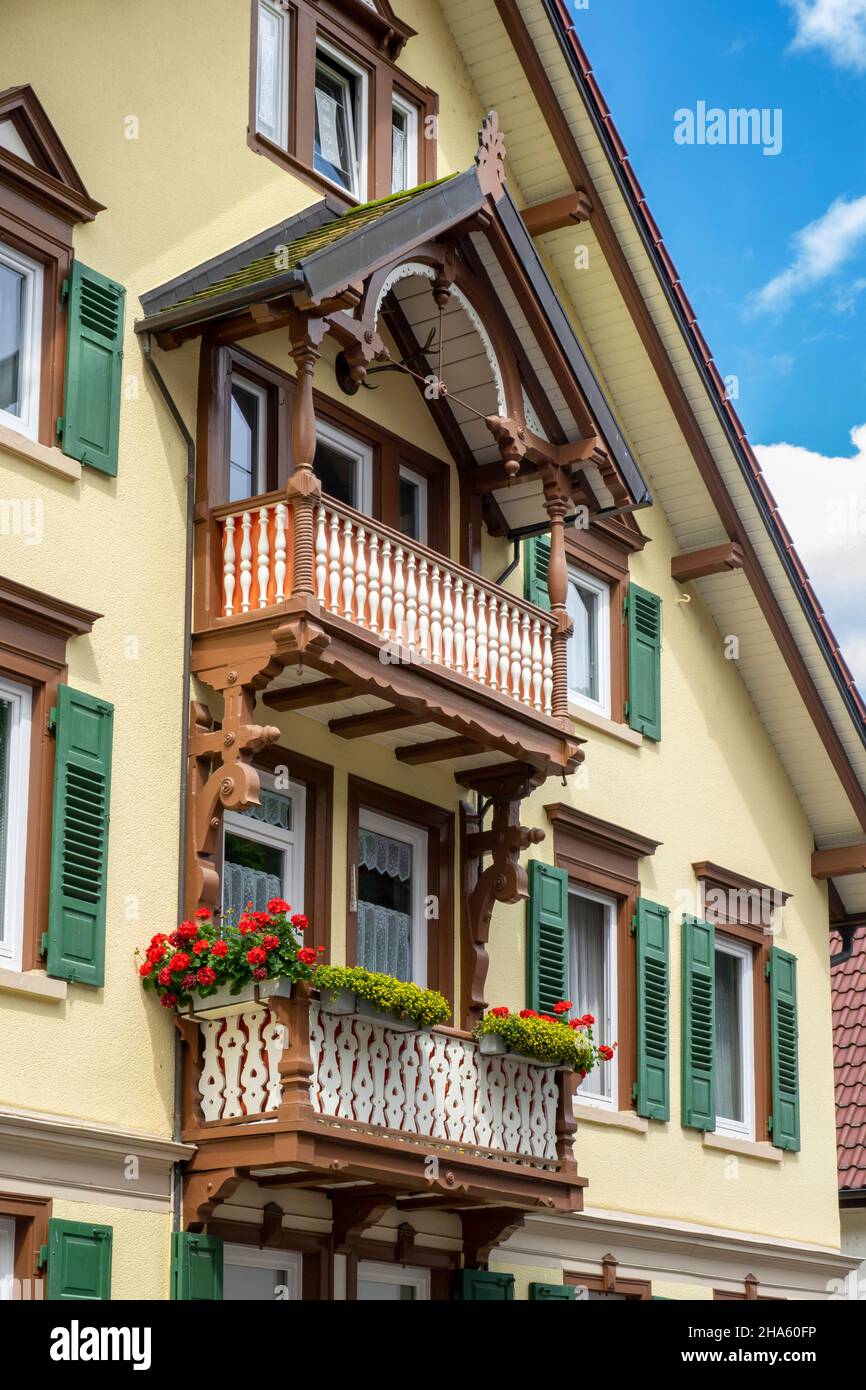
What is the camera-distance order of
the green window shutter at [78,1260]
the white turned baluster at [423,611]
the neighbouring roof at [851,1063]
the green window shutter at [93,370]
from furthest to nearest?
the neighbouring roof at [851,1063]
the white turned baluster at [423,611]
the green window shutter at [93,370]
the green window shutter at [78,1260]

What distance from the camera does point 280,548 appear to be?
51.9 feet

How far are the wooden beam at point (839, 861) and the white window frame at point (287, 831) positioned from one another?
27.6 ft

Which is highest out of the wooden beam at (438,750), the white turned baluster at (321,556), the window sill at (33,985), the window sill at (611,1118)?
the white turned baluster at (321,556)

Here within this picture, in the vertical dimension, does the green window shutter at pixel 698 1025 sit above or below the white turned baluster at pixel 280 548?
below

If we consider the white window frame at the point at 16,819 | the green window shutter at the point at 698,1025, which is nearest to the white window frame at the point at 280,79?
the white window frame at the point at 16,819

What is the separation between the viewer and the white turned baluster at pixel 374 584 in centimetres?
1625

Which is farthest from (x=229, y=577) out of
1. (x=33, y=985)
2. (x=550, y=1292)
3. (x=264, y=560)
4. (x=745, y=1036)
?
(x=745, y=1036)

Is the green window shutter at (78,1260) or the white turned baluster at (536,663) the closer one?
the green window shutter at (78,1260)

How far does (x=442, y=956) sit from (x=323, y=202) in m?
5.87

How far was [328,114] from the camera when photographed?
752 inches

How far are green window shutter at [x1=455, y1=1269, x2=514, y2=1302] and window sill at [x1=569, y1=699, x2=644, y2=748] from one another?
4.80m

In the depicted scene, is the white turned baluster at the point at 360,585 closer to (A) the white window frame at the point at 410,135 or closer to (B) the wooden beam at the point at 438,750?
(B) the wooden beam at the point at 438,750

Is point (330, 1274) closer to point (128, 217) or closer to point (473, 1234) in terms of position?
point (473, 1234)
